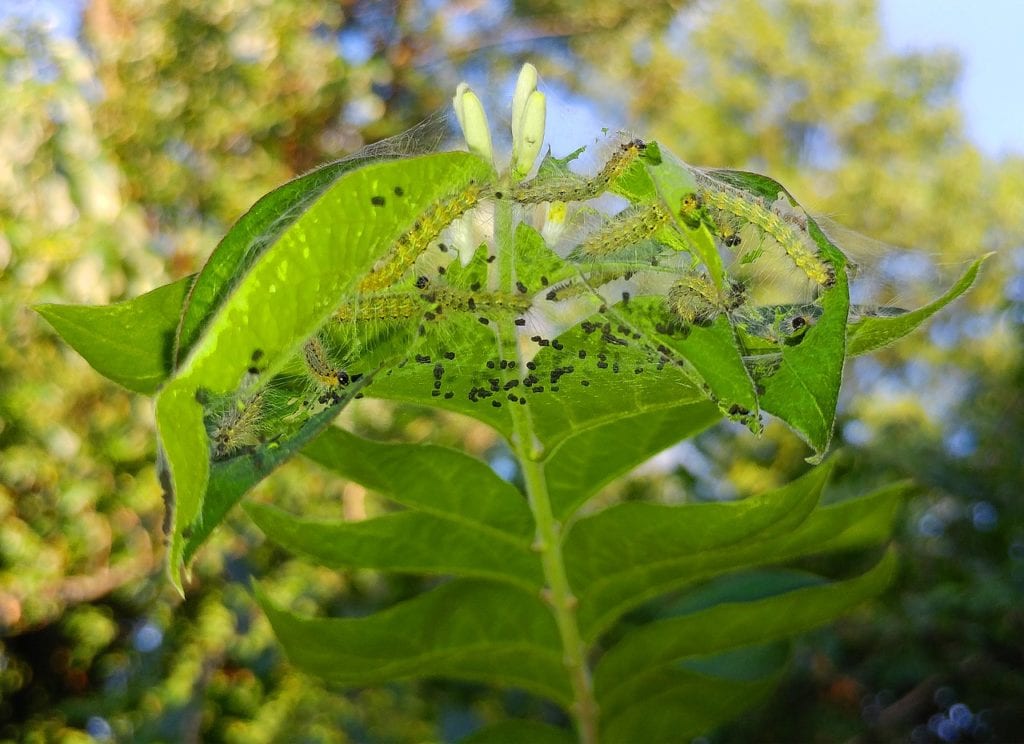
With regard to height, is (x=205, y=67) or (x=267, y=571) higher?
(x=205, y=67)

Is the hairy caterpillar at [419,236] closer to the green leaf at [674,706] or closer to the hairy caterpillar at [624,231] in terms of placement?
the hairy caterpillar at [624,231]

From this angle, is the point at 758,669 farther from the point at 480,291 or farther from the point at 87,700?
the point at 87,700

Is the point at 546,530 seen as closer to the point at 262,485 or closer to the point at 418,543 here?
the point at 418,543

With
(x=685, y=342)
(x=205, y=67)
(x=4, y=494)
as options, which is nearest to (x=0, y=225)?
(x=4, y=494)

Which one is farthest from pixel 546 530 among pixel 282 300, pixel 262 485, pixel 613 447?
pixel 262 485

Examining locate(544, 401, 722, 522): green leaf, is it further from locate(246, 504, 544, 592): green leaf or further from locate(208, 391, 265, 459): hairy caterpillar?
locate(208, 391, 265, 459): hairy caterpillar
